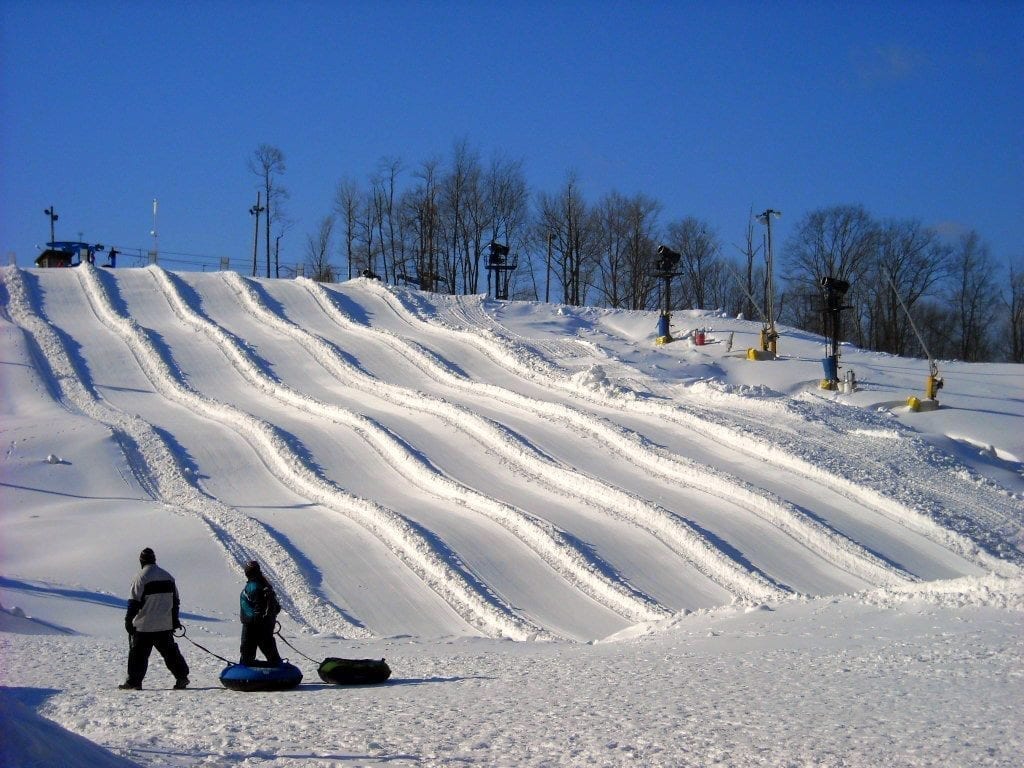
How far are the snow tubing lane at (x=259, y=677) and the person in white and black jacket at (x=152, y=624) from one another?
49 cm

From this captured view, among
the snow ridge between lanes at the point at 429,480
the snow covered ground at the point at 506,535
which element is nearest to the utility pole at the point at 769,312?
the snow covered ground at the point at 506,535

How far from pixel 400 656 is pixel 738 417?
12.5 meters

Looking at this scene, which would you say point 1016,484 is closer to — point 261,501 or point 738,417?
point 738,417

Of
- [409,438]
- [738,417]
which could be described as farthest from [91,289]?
[738,417]

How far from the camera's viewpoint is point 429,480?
18.1 meters

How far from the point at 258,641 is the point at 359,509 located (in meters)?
8.32

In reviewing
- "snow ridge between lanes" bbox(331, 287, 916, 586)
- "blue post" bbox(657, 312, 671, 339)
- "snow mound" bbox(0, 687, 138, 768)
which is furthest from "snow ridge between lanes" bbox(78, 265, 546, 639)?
"blue post" bbox(657, 312, 671, 339)

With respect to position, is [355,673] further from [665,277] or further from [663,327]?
[665,277]

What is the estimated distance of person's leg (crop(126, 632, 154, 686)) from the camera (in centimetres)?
784

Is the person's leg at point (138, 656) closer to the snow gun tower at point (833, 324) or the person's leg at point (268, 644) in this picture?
the person's leg at point (268, 644)

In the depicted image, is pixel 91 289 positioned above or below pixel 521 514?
above

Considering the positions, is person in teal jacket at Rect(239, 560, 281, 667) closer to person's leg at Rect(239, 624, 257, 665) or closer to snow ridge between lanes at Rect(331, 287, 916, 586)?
person's leg at Rect(239, 624, 257, 665)

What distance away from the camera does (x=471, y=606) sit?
1305 cm

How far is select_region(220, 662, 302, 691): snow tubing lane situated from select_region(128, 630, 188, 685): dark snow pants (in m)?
0.43
